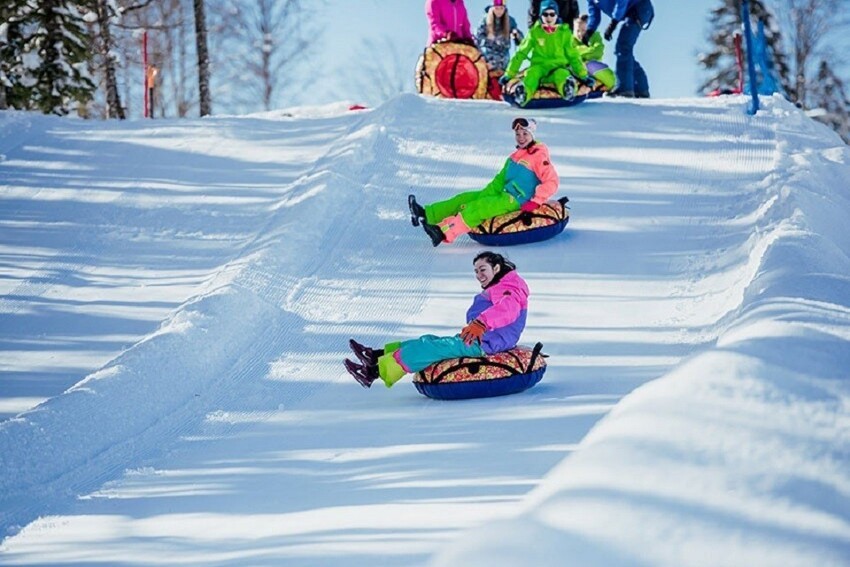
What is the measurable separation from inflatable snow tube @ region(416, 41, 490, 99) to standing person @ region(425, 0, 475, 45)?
0.42 m

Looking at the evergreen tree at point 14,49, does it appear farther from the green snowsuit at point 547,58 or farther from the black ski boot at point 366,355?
the black ski boot at point 366,355

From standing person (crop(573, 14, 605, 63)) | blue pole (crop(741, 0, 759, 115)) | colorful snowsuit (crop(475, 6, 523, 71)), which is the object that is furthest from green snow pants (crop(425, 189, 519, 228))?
colorful snowsuit (crop(475, 6, 523, 71))

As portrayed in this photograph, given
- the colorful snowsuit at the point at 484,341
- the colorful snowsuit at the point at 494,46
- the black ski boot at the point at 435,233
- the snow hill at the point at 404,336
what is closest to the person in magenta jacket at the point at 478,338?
the colorful snowsuit at the point at 484,341

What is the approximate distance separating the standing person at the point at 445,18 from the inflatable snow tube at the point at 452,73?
0.42 metres

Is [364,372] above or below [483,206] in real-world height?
below

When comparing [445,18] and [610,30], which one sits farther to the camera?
[445,18]

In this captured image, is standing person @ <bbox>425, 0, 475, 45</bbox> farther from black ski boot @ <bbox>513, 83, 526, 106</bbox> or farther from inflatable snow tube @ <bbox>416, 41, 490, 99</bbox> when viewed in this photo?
black ski boot @ <bbox>513, 83, 526, 106</bbox>

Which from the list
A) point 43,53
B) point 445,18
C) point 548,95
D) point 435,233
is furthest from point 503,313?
point 43,53

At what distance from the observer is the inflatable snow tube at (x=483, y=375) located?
6242 mm

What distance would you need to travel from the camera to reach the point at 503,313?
20.7 ft

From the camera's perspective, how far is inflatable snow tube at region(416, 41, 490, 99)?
14484mm

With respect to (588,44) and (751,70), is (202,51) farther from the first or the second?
(751,70)

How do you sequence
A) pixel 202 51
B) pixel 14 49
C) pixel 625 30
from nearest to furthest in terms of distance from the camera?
pixel 625 30 < pixel 202 51 < pixel 14 49

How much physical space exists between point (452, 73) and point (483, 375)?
874 centimetres
